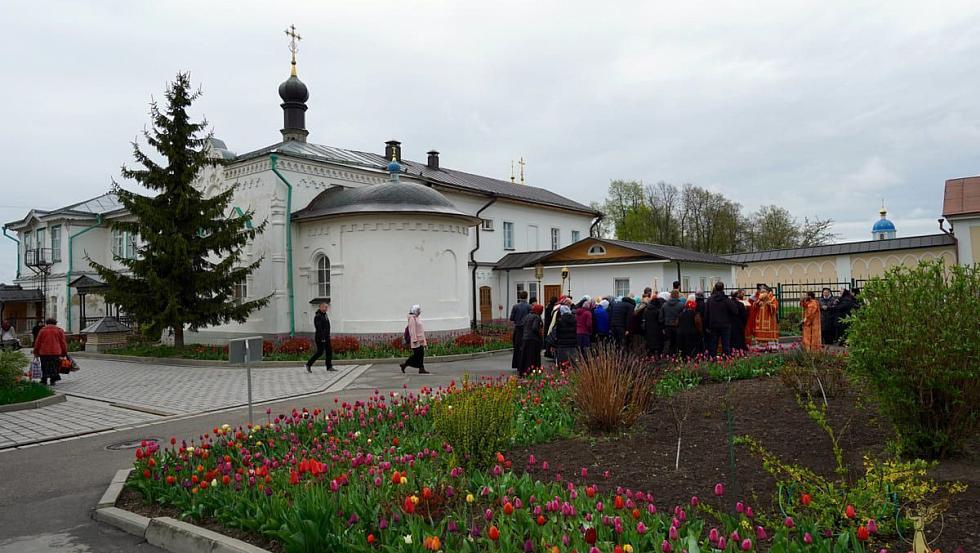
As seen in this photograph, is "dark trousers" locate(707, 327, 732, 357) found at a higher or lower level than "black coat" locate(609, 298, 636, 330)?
lower

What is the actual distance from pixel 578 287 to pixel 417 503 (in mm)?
25226

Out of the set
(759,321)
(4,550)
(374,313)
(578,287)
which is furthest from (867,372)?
(578,287)

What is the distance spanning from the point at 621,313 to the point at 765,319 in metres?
4.41

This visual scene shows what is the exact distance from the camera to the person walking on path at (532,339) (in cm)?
1325

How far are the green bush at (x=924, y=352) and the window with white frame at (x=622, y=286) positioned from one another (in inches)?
860

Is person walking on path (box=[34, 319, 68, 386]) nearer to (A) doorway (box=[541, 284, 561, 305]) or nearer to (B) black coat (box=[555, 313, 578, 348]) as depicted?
(B) black coat (box=[555, 313, 578, 348])

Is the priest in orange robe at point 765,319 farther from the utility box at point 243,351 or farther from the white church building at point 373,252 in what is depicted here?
the utility box at point 243,351

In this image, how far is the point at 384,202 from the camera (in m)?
22.8

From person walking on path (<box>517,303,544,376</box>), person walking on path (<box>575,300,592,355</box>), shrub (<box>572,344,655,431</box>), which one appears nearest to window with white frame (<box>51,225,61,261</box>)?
person walking on path (<box>517,303,544,376</box>)

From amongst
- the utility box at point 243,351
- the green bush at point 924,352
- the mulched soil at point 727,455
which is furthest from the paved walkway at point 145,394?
the green bush at point 924,352

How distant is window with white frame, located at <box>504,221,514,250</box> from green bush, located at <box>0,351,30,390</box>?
23.5 m

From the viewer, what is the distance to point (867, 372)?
222 inches

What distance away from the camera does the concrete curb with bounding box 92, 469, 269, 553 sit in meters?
4.57

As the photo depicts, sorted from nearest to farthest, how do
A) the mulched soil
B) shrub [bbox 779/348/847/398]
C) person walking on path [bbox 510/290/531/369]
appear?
the mulched soil
shrub [bbox 779/348/847/398]
person walking on path [bbox 510/290/531/369]
